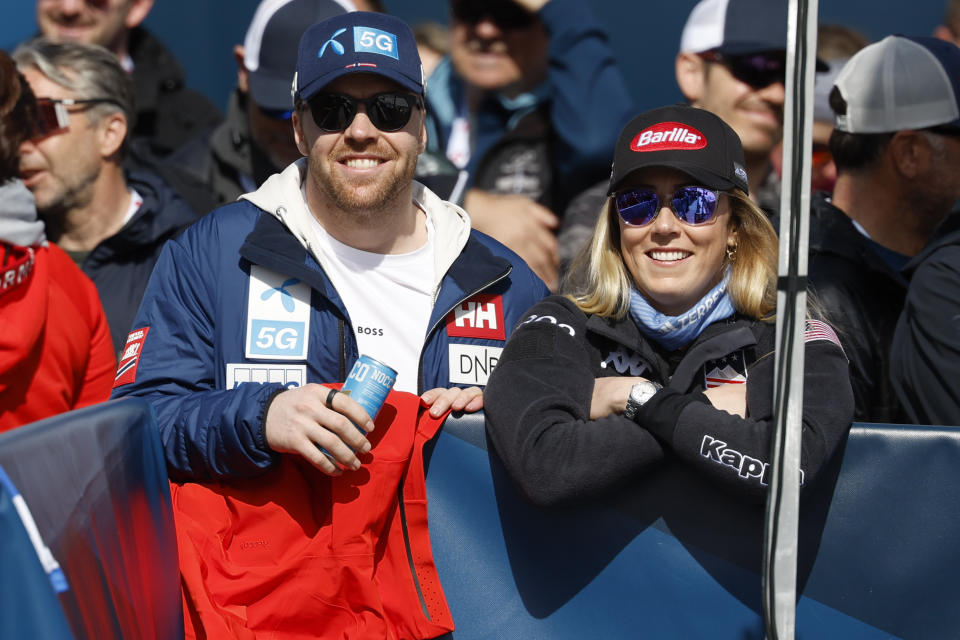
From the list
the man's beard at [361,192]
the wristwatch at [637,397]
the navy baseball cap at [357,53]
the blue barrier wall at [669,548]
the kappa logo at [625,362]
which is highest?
the navy baseball cap at [357,53]

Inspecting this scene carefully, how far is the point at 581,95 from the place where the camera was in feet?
16.0

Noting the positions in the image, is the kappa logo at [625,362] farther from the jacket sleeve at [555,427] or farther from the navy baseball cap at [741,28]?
the navy baseball cap at [741,28]

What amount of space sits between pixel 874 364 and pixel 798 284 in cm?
154

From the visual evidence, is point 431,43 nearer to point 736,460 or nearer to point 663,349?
point 663,349

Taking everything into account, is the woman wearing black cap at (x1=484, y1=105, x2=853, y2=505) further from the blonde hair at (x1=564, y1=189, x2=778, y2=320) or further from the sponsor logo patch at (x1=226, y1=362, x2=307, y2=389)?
the sponsor logo patch at (x1=226, y1=362, x2=307, y2=389)

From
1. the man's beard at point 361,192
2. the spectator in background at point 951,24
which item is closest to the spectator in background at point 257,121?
the man's beard at point 361,192

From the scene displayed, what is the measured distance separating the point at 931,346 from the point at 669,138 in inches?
40.8

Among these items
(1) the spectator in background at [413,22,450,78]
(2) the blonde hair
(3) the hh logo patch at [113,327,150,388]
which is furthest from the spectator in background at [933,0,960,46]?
(3) the hh logo patch at [113,327,150,388]

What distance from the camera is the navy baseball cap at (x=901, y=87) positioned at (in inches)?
159

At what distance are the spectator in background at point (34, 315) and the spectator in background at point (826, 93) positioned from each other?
3287 mm

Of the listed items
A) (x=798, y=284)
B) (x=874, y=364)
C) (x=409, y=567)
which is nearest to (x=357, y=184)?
(x=409, y=567)

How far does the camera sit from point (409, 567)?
294 centimetres

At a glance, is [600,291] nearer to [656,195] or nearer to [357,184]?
[656,195]

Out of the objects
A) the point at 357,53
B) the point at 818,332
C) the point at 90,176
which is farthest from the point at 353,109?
the point at 90,176
